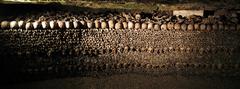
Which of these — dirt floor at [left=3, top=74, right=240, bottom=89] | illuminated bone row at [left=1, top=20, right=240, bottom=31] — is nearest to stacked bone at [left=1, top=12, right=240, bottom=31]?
illuminated bone row at [left=1, top=20, right=240, bottom=31]

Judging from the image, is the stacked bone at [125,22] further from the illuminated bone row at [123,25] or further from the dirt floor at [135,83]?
the dirt floor at [135,83]

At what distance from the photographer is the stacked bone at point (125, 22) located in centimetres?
253

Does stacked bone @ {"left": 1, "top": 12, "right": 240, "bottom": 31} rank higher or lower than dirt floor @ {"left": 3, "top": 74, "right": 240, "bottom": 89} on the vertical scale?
higher

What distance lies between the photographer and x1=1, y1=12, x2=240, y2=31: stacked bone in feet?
8.30

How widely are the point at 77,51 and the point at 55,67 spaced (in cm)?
20

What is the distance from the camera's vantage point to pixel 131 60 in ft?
9.07

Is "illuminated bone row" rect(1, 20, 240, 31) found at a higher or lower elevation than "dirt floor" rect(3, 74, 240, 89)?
higher

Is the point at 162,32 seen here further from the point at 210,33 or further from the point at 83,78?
the point at 83,78

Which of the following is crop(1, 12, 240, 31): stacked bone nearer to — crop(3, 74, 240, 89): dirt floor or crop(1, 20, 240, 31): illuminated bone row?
crop(1, 20, 240, 31): illuminated bone row

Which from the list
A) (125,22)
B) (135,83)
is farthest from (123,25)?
(135,83)

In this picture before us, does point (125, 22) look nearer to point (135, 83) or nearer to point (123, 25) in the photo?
point (123, 25)

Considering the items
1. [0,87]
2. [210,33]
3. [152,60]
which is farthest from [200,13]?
[0,87]

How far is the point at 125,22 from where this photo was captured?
262cm

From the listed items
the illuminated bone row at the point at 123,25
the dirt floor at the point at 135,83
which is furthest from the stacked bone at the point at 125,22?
the dirt floor at the point at 135,83
